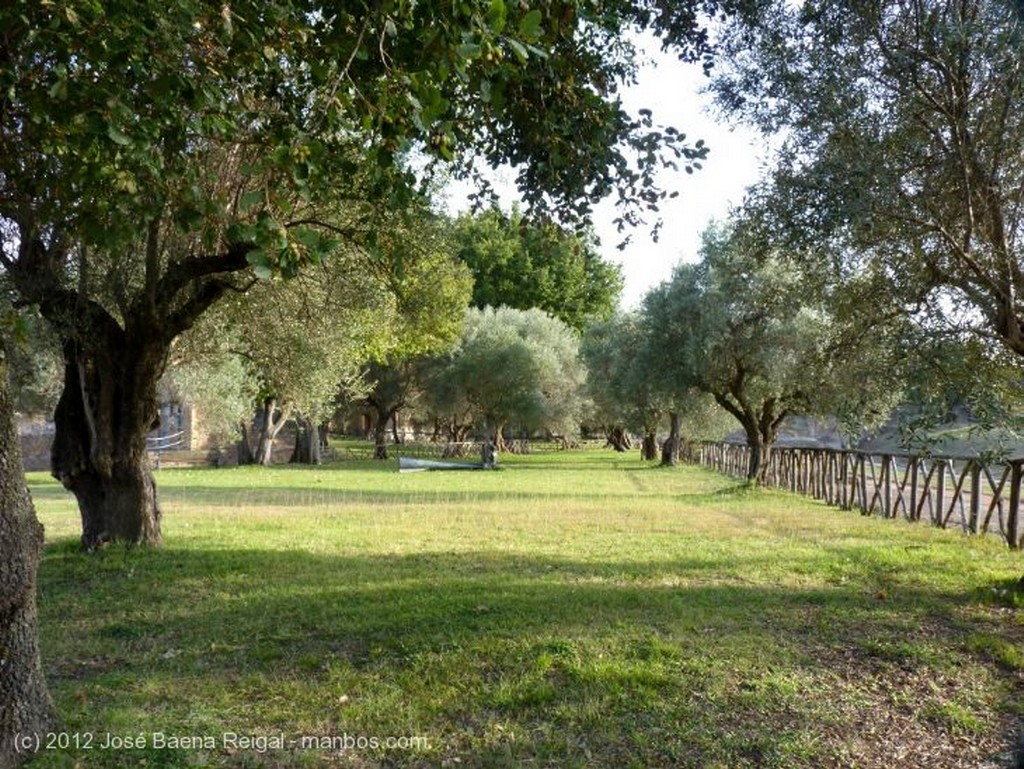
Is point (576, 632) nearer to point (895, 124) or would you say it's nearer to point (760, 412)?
point (895, 124)

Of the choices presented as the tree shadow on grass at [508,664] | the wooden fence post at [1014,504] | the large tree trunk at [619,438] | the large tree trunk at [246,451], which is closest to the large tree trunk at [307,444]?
the large tree trunk at [246,451]

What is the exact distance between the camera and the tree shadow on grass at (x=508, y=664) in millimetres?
4609

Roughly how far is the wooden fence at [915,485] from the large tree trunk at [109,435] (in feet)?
31.5

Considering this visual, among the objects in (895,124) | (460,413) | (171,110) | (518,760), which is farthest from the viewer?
(460,413)

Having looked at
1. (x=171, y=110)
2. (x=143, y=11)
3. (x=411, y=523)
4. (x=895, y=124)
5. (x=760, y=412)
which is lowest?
(x=411, y=523)

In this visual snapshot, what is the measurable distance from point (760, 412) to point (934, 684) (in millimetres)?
19282

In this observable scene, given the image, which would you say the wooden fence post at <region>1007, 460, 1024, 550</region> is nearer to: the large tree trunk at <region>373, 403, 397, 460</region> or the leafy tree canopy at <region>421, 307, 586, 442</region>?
the leafy tree canopy at <region>421, 307, 586, 442</region>

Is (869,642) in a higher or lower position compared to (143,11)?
lower

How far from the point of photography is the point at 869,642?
6.45 metres

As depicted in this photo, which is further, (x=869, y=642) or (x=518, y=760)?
(x=869, y=642)

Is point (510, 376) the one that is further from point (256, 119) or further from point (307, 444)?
point (256, 119)

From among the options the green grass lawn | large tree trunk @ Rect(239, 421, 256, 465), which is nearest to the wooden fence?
the green grass lawn

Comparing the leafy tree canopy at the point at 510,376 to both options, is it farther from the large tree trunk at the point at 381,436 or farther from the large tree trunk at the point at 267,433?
the large tree trunk at the point at 267,433

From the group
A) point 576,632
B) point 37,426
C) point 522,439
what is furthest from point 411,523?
point 522,439
